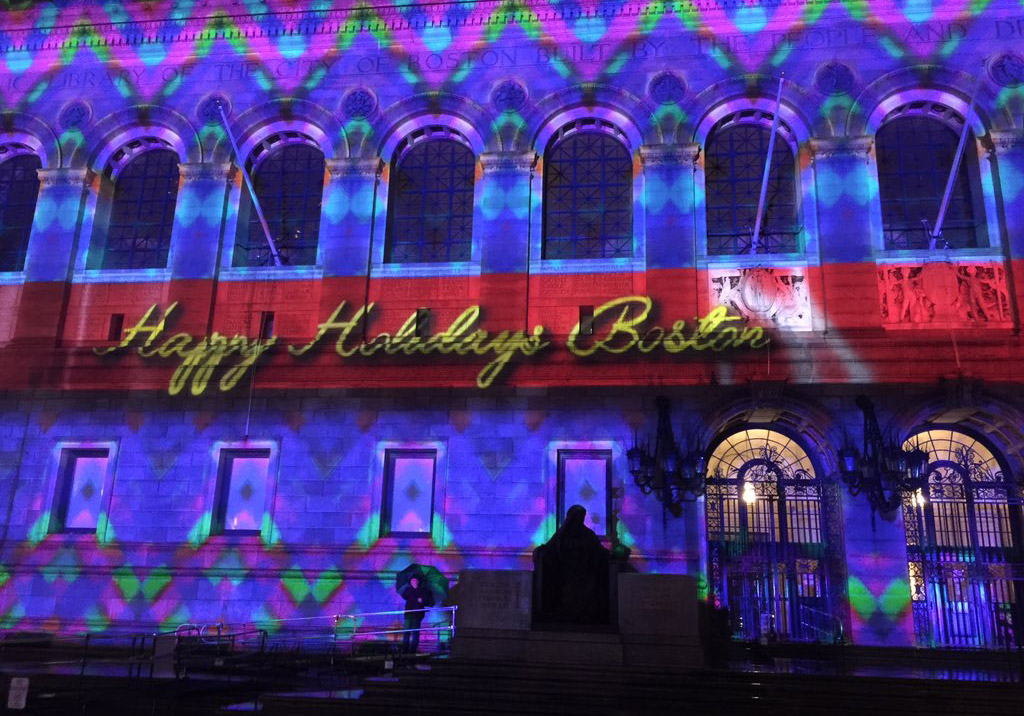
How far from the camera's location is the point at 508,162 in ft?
78.8

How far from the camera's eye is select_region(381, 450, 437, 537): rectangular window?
864 inches

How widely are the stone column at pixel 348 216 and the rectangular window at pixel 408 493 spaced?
5253 mm

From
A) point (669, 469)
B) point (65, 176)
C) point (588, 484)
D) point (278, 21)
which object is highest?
point (278, 21)

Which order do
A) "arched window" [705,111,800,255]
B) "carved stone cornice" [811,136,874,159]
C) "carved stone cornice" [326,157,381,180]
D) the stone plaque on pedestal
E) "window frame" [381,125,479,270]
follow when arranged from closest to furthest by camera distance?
1. the stone plaque on pedestal
2. "carved stone cornice" [811,136,874,159]
3. "arched window" [705,111,800,255]
4. "window frame" [381,125,479,270]
5. "carved stone cornice" [326,157,381,180]

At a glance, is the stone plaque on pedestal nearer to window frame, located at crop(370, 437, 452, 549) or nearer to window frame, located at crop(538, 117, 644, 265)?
window frame, located at crop(370, 437, 452, 549)

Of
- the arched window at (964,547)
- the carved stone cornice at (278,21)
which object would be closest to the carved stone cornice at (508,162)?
the carved stone cornice at (278,21)

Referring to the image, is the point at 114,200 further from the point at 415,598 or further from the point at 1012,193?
the point at 1012,193

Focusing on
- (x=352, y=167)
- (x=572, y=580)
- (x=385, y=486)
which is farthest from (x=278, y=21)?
(x=572, y=580)

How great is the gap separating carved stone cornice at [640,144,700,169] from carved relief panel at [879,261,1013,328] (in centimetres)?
586

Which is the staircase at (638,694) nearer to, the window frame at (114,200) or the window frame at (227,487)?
the window frame at (227,487)

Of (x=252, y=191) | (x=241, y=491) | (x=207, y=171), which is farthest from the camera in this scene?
(x=207, y=171)

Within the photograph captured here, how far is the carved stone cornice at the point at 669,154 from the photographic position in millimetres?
23406

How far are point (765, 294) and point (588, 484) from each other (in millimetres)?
6794

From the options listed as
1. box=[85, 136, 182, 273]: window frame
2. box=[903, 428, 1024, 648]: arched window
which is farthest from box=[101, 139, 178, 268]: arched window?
box=[903, 428, 1024, 648]: arched window
